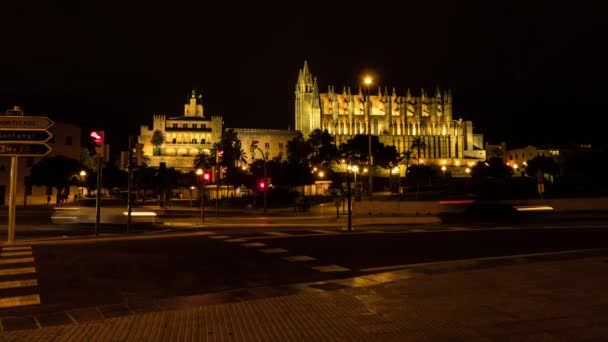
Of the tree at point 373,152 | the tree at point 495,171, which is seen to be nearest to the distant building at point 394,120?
the tree at point 373,152

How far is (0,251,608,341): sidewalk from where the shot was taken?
625 cm

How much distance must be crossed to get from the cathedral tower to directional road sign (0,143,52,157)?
5308 inches

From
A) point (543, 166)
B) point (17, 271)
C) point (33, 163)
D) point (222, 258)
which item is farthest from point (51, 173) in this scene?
point (543, 166)

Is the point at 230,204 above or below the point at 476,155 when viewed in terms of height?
below

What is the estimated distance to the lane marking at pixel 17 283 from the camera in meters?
9.30

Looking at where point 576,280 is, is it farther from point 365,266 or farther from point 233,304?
point 233,304

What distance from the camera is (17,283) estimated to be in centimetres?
954

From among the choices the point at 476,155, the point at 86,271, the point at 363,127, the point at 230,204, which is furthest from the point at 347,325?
the point at 476,155

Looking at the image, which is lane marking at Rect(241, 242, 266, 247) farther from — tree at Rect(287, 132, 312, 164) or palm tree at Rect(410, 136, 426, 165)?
palm tree at Rect(410, 136, 426, 165)

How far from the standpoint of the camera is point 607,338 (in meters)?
5.86

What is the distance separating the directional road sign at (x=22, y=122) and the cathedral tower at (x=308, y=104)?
134822 mm

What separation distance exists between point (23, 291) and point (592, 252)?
550 inches

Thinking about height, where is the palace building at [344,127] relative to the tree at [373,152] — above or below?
above

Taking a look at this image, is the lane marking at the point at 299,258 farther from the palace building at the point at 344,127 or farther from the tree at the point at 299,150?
the palace building at the point at 344,127
